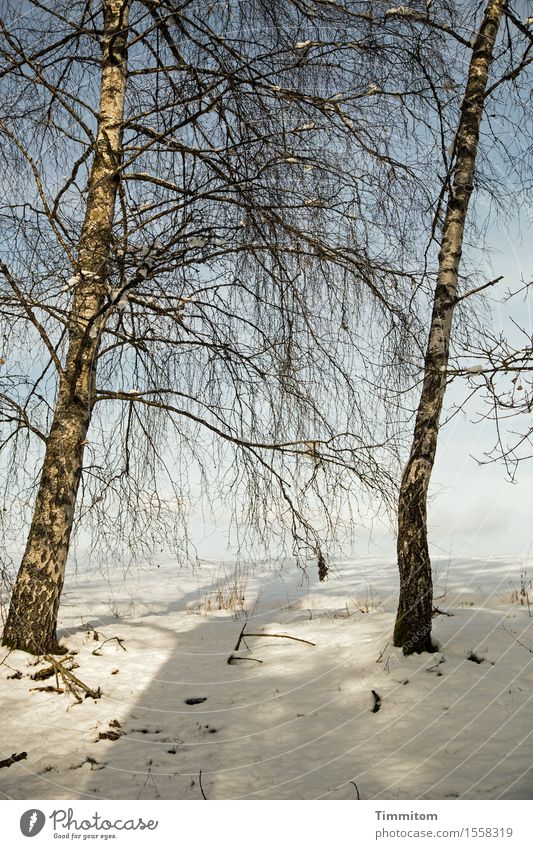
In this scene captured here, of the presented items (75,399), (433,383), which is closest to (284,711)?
(433,383)

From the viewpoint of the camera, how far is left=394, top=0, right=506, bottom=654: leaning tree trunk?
190 inches

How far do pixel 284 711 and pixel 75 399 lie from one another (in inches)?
114

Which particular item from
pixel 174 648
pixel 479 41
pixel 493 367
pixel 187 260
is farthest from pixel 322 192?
pixel 174 648

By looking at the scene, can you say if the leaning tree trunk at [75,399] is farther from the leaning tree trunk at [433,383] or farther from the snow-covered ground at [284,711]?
the leaning tree trunk at [433,383]

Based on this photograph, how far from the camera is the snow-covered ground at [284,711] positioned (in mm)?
3377

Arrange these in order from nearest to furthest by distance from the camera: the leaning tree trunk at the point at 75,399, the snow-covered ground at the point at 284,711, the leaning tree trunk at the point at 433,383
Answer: the snow-covered ground at the point at 284,711 < the leaning tree trunk at the point at 433,383 < the leaning tree trunk at the point at 75,399

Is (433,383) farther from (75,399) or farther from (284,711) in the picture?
(75,399)

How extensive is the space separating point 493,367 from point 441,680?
212 centimetres

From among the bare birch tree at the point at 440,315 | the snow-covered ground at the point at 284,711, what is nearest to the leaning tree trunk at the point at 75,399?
the snow-covered ground at the point at 284,711

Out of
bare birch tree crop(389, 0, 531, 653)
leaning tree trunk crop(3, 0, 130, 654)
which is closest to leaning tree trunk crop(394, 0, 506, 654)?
bare birch tree crop(389, 0, 531, 653)

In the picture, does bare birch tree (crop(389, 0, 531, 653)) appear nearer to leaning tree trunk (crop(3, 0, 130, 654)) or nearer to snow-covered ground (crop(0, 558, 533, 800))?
snow-covered ground (crop(0, 558, 533, 800))

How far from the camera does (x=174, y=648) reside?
5.62 metres

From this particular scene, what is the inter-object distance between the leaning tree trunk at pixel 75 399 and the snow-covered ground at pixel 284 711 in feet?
1.12

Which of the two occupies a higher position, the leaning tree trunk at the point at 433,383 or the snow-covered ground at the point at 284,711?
the leaning tree trunk at the point at 433,383
